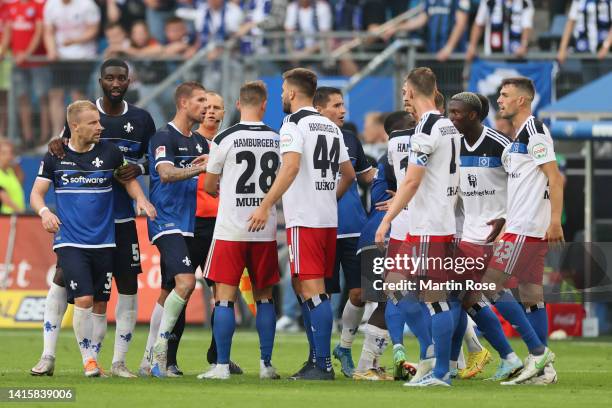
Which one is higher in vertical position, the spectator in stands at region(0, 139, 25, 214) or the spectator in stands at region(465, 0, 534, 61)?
the spectator in stands at region(465, 0, 534, 61)

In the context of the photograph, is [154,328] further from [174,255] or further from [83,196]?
[83,196]

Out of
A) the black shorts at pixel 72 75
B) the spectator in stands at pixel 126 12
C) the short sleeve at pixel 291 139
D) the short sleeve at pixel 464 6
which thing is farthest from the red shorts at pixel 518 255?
the spectator in stands at pixel 126 12

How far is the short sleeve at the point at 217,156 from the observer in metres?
12.0

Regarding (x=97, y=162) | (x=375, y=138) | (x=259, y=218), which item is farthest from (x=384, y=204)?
(x=375, y=138)

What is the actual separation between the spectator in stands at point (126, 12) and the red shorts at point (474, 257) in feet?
40.8

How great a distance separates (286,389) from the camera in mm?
11188

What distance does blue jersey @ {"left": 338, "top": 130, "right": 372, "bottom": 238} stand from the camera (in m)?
13.1

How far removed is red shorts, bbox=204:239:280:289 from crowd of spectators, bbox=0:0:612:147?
906cm

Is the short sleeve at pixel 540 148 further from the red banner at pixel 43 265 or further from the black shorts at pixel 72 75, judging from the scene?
the black shorts at pixel 72 75

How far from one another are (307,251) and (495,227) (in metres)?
1.66

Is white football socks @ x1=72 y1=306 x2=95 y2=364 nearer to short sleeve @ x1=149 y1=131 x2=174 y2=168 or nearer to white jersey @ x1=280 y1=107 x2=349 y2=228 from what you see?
short sleeve @ x1=149 y1=131 x2=174 y2=168

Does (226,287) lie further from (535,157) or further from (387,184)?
(535,157)

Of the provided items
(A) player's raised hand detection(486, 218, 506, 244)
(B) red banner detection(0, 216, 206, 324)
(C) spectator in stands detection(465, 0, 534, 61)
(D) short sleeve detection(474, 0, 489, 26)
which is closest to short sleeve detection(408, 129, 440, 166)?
(A) player's raised hand detection(486, 218, 506, 244)

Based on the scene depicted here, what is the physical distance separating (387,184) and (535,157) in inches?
69.4
